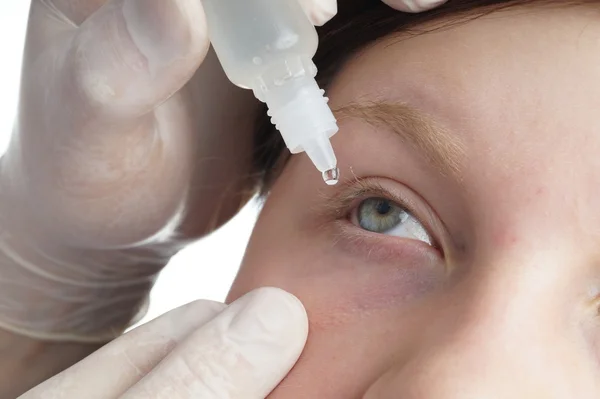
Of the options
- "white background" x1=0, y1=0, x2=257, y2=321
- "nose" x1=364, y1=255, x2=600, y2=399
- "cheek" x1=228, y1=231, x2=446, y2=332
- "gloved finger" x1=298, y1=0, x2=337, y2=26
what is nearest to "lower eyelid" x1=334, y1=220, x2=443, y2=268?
"cheek" x1=228, y1=231, x2=446, y2=332

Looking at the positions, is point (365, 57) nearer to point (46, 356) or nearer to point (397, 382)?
point (397, 382)

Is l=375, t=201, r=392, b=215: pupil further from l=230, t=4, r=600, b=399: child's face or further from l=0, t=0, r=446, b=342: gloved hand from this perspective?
l=0, t=0, r=446, b=342: gloved hand

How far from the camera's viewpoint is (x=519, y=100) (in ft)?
2.65

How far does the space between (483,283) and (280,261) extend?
28cm

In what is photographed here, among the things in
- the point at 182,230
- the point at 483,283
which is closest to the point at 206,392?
the point at 483,283

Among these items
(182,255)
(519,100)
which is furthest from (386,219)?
(182,255)

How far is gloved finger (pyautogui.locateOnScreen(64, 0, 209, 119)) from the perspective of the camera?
2.43 ft

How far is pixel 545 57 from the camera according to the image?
827mm

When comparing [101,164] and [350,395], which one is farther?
[101,164]

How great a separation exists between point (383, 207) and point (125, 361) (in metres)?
0.40

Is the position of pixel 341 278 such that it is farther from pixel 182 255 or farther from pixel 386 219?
pixel 182 255

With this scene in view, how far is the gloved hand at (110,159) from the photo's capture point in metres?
0.81

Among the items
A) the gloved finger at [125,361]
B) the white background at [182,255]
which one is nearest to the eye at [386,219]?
the gloved finger at [125,361]

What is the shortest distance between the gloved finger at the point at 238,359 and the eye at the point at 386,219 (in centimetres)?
20
